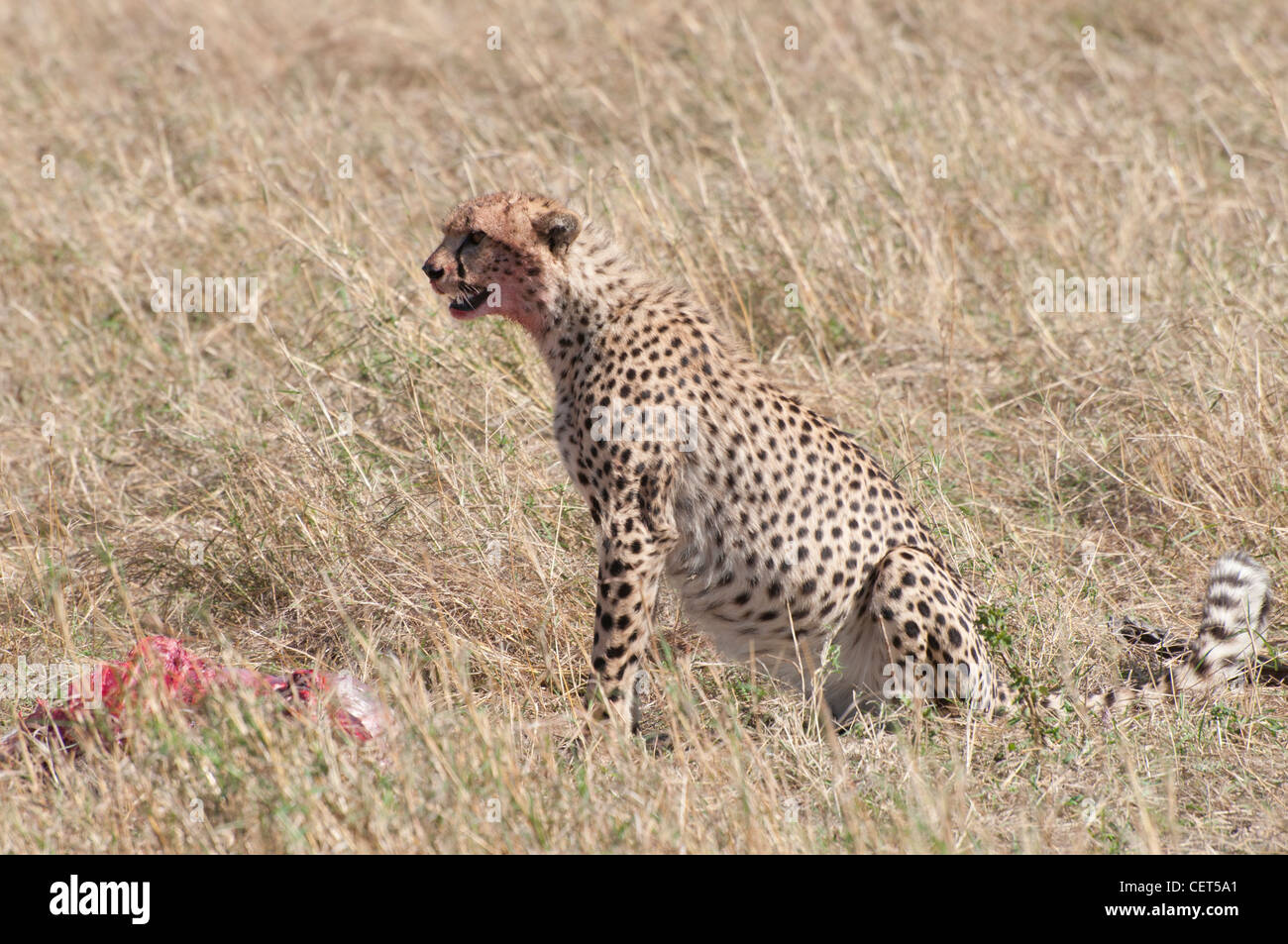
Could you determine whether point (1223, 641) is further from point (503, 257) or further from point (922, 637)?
point (503, 257)

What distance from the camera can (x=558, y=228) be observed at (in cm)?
375

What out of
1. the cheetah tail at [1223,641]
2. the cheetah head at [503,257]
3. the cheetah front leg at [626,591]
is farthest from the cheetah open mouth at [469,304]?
the cheetah tail at [1223,641]

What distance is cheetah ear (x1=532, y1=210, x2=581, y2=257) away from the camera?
12.3 feet

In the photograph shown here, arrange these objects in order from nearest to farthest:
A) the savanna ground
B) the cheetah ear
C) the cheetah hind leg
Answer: the savanna ground → the cheetah hind leg → the cheetah ear

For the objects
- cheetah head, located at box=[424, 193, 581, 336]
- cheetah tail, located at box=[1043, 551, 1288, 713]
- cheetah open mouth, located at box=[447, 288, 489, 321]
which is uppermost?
cheetah head, located at box=[424, 193, 581, 336]

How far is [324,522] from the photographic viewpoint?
14.0ft

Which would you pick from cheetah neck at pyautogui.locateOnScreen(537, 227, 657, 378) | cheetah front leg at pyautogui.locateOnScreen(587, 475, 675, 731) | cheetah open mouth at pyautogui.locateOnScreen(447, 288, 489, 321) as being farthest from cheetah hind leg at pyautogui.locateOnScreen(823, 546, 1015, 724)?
cheetah open mouth at pyautogui.locateOnScreen(447, 288, 489, 321)

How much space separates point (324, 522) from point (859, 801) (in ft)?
6.34

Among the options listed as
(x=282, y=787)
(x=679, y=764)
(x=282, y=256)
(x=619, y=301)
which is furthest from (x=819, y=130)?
(x=282, y=787)

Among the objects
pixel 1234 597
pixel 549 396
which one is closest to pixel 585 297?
pixel 549 396

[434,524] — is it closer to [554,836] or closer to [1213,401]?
[554,836]

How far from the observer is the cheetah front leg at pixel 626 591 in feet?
11.9

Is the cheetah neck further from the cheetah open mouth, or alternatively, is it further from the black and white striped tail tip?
the black and white striped tail tip

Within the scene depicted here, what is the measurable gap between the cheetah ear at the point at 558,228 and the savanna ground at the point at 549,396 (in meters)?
0.84
